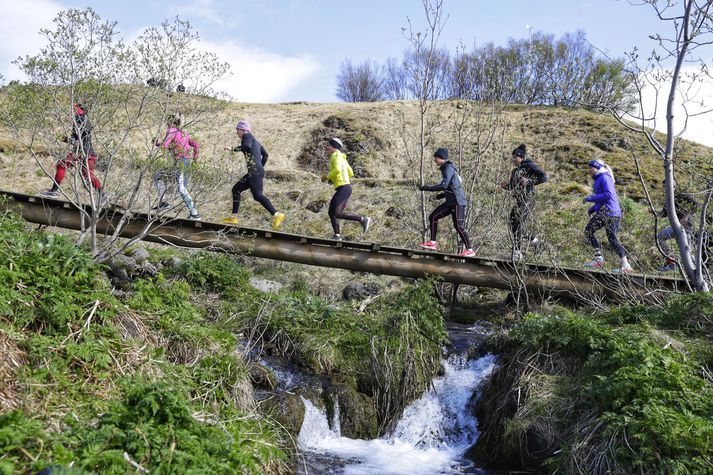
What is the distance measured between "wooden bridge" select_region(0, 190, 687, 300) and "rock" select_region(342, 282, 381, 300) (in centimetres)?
163

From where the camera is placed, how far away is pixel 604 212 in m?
10.0

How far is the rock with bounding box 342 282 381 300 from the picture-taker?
40.0 feet

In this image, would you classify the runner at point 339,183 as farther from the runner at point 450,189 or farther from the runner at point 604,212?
the runner at point 604,212

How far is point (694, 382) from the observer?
5699 millimetres

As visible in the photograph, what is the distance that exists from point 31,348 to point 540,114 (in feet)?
94.6

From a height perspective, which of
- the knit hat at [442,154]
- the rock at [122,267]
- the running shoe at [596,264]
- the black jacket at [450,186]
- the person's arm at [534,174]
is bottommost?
the rock at [122,267]

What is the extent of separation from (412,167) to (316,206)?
5.76 meters

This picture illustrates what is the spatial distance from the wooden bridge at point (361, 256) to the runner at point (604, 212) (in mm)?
414

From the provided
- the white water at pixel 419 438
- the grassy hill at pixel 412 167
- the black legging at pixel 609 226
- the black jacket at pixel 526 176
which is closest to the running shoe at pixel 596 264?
the black legging at pixel 609 226

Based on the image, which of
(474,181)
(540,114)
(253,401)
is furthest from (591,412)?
(540,114)

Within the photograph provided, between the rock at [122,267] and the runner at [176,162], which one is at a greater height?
the runner at [176,162]

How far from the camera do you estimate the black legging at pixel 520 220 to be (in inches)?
413

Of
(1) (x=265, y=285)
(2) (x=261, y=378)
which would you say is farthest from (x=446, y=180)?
(2) (x=261, y=378)

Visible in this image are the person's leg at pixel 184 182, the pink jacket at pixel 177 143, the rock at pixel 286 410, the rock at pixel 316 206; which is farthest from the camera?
the rock at pixel 316 206
